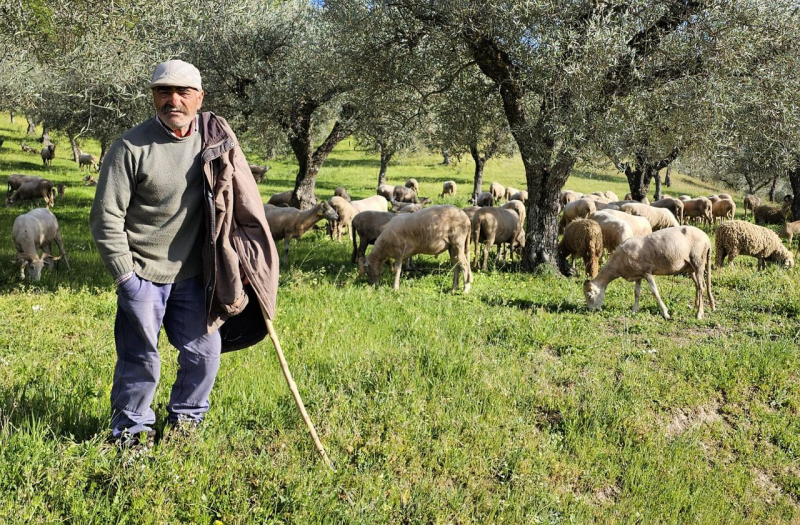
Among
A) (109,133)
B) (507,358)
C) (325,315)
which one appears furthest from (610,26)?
(109,133)

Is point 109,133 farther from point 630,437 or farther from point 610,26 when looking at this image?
point 630,437

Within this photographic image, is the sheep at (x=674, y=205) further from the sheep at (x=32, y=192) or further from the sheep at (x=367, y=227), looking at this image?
the sheep at (x=32, y=192)

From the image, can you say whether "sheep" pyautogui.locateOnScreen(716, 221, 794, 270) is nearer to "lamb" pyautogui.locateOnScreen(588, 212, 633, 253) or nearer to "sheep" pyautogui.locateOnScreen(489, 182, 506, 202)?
"lamb" pyautogui.locateOnScreen(588, 212, 633, 253)

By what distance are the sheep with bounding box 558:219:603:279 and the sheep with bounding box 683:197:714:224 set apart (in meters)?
15.4

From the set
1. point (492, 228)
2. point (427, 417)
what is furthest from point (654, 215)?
point (427, 417)

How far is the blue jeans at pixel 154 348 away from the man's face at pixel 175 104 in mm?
1043

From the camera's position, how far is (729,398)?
721 centimetres

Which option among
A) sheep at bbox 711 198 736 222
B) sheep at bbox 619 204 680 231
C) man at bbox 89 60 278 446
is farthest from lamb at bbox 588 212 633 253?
sheep at bbox 711 198 736 222

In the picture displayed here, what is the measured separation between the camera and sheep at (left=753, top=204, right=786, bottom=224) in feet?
86.7

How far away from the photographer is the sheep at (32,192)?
20.7m

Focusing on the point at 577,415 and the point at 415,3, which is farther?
the point at 415,3

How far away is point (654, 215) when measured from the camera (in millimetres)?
18531

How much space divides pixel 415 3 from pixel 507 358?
7.50 meters

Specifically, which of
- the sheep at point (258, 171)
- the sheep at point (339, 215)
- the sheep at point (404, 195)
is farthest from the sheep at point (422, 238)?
the sheep at point (258, 171)
